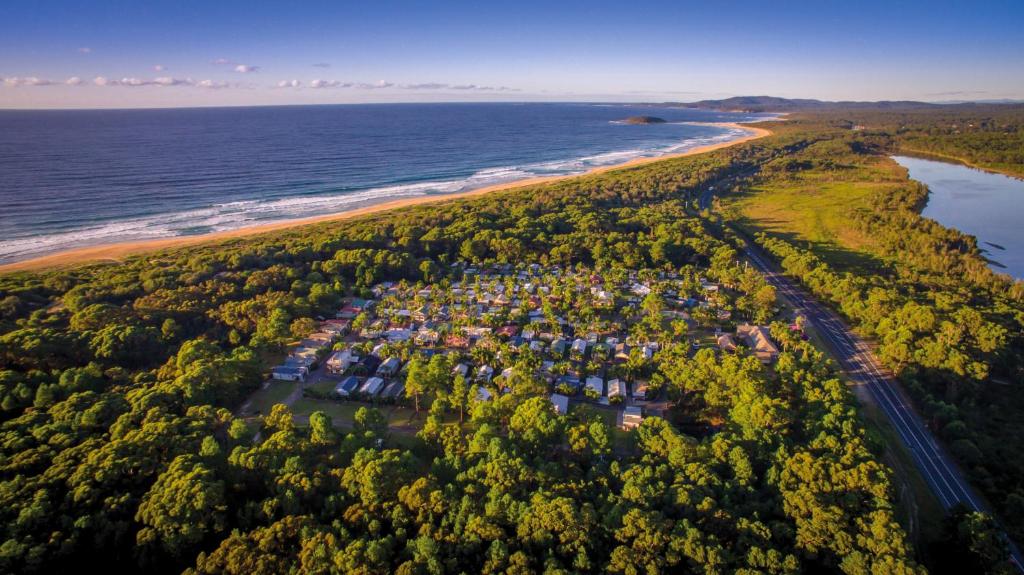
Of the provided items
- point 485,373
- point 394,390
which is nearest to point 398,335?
point 394,390

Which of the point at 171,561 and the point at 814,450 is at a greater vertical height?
the point at 814,450

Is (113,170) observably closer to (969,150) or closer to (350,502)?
(350,502)

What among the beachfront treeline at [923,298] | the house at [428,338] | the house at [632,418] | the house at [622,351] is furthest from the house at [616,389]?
the beachfront treeline at [923,298]

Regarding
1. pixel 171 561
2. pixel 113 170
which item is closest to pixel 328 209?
pixel 113 170

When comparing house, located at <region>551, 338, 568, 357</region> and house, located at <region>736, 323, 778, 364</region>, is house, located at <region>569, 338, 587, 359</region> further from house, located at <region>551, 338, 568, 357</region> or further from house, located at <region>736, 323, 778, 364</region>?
house, located at <region>736, 323, 778, 364</region>

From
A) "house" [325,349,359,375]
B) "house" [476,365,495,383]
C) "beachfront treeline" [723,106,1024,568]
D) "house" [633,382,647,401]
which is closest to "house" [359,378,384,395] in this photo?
"house" [325,349,359,375]

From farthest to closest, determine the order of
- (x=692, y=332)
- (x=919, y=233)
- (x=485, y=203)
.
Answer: (x=485, y=203) → (x=919, y=233) → (x=692, y=332)

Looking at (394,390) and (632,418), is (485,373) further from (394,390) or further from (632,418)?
(632,418)
